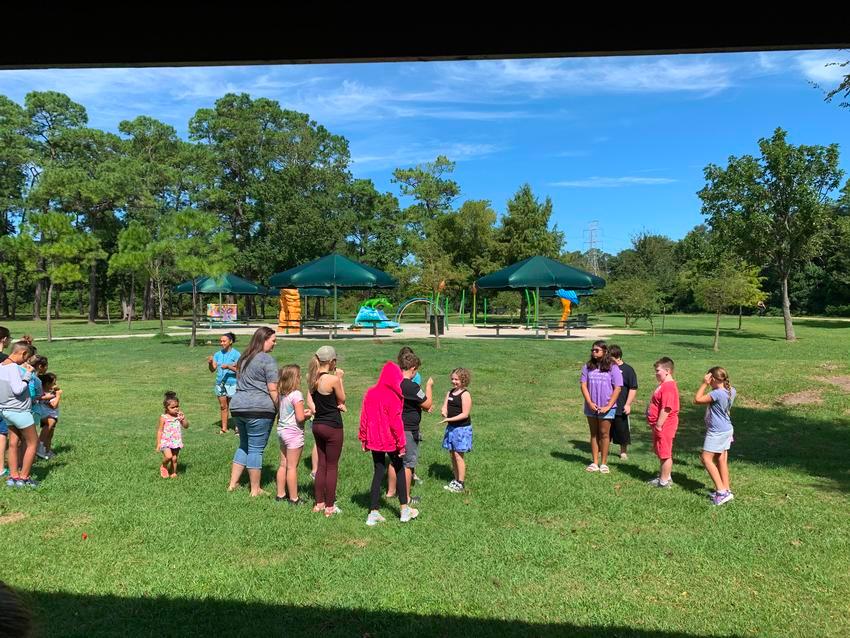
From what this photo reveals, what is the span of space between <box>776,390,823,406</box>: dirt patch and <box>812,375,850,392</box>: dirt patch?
102cm

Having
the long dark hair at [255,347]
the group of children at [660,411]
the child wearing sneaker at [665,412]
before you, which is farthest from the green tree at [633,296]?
the long dark hair at [255,347]

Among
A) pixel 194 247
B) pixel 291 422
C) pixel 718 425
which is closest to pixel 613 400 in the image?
pixel 718 425

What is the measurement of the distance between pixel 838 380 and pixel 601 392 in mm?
10049

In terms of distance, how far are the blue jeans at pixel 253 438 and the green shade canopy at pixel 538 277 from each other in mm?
19663

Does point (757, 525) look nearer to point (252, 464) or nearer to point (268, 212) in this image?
point (252, 464)

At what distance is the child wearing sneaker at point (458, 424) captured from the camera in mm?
6172

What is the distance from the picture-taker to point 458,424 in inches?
246

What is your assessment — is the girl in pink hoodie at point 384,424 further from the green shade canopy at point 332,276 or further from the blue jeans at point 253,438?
the green shade canopy at point 332,276

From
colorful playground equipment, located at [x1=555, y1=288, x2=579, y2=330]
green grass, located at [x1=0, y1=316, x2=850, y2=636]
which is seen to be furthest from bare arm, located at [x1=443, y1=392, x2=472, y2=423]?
colorful playground equipment, located at [x1=555, y1=288, x2=579, y2=330]

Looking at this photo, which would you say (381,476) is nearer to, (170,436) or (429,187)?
(170,436)

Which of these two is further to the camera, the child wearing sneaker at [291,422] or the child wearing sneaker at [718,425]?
the child wearing sneaker at [718,425]

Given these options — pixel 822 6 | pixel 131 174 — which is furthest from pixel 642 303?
pixel 131 174

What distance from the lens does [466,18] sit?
196 centimetres

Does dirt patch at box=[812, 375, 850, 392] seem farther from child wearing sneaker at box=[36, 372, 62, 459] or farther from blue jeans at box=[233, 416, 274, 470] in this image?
child wearing sneaker at box=[36, 372, 62, 459]
